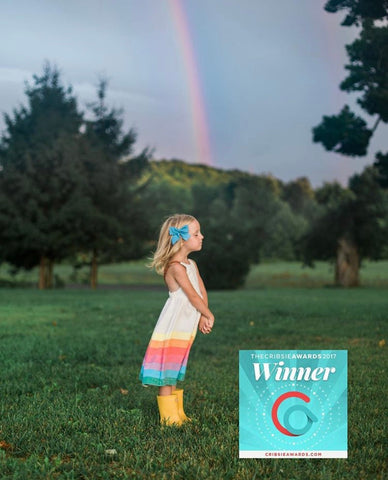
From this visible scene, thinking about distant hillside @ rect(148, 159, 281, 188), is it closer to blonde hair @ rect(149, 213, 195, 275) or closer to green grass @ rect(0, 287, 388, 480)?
green grass @ rect(0, 287, 388, 480)

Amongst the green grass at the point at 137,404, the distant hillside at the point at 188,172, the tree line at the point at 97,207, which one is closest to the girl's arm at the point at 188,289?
the green grass at the point at 137,404

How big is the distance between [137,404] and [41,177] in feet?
75.9

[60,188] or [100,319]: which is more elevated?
[60,188]

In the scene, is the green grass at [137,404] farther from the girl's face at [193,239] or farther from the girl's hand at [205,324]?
the girl's face at [193,239]

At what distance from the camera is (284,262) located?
66500mm

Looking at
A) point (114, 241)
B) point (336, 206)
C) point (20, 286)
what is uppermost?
point (336, 206)

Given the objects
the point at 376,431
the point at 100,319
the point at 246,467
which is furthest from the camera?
the point at 100,319

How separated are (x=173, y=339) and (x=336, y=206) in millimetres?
30163

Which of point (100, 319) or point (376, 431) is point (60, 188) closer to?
point (100, 319)

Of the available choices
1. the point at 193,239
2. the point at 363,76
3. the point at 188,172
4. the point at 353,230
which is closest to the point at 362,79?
the point at 363,76

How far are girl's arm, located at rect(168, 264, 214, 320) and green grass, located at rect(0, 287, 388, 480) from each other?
93cm

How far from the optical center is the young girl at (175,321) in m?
5.21

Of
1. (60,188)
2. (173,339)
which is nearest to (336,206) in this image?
(60,188)

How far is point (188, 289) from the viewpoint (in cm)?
526
